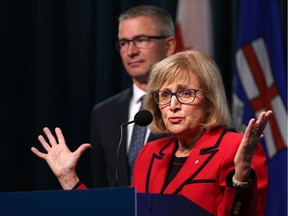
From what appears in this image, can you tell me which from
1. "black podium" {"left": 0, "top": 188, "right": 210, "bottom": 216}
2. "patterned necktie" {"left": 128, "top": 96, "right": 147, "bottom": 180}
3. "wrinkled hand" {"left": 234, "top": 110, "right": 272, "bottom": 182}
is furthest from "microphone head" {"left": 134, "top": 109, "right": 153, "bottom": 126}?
"patterned necktie" {"left": 128, "top": 96, "right": 147, "bottom": 180}

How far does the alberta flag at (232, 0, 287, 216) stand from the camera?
4.09 m

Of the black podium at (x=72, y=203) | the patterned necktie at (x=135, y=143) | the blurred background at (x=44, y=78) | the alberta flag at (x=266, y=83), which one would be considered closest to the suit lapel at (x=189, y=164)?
the black podium at (x=72, y=203)

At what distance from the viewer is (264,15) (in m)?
4.28

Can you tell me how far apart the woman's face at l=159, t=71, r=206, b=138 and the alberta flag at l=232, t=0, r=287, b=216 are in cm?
142

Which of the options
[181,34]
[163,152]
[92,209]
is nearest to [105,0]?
[181,34]

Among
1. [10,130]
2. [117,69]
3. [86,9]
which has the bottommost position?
[10,130]

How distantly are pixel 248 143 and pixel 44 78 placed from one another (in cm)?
280

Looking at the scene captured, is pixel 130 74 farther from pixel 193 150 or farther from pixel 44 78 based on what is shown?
pixel 193 150

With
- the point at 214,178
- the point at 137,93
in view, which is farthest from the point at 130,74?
the point at 214,178

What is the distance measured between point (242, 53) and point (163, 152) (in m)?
1.51

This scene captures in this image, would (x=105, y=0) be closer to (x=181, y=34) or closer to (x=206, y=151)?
(x=181, y=34)

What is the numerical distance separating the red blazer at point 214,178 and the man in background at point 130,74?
111cm

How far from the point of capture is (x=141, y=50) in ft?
13.0

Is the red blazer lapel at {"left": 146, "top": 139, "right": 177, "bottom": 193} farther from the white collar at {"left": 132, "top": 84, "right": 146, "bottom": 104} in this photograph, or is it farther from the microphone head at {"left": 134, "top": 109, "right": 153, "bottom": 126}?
the white collar at {"left": 132, "top": 84, "right": 146, "bottom": 104}
